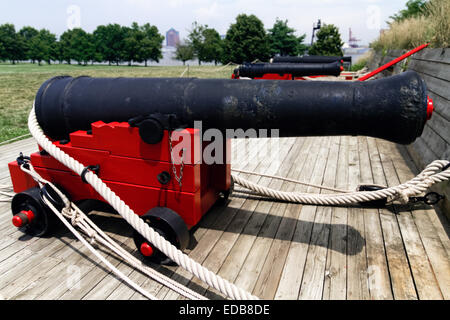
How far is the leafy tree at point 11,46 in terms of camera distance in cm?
5938

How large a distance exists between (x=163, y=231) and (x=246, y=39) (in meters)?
44.5

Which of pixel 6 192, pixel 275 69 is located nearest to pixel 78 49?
pixel 275 69

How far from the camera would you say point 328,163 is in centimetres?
394

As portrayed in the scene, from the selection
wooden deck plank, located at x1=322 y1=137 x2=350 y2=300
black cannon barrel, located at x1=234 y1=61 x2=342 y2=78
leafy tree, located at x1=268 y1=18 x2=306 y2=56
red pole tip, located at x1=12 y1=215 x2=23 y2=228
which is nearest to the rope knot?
wooden deck plank, located at x1=322 y1=137 x2=350 y2=300

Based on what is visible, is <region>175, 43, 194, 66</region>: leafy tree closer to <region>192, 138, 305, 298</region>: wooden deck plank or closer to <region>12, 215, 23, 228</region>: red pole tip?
<region>192, 138, 305, 298</region>: wooden deck plank

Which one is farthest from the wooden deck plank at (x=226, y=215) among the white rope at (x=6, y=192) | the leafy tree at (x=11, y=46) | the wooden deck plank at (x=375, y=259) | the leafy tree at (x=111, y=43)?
the leafy tree at (x=11, y=46)

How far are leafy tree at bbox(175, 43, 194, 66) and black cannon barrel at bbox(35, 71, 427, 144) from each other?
5653 cm

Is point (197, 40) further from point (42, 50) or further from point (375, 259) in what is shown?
point (375, 259)

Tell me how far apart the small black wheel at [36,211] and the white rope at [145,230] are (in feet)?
1.07

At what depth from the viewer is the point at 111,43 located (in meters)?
63.2

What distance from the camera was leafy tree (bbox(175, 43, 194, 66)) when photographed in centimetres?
5659

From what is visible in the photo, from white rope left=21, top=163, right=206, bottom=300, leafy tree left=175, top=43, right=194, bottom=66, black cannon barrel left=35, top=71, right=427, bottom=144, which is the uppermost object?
leafy tree left=175, top=43, right=194, bottom=66

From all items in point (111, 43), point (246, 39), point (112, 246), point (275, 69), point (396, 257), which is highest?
point (111, 43)

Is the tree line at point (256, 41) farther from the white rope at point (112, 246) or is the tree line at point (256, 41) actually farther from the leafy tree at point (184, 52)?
the white rope at point (112, 246)
